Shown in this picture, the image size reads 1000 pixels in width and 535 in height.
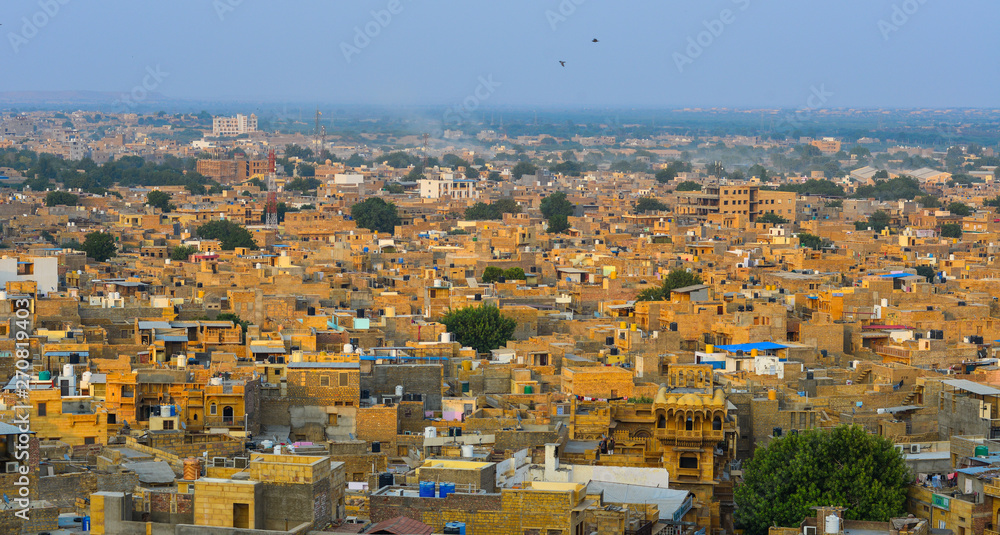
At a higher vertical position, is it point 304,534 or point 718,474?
point 304,534

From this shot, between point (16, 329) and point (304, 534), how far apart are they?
17.5 metres

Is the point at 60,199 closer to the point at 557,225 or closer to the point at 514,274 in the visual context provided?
the point at 557,225

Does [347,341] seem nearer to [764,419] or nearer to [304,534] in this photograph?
[764,419]

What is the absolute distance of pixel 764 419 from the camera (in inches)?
1020

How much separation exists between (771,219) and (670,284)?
114 ft

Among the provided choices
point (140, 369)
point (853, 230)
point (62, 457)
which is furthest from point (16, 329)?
point (853, 230)

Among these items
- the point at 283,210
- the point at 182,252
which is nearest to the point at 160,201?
the point at 283,210

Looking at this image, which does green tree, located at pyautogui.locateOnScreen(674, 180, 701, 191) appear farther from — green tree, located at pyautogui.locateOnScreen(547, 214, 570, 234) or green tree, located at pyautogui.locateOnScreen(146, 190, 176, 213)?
green tree, located at pyautogui.locateOnScreen(146, 190, 176, 213)

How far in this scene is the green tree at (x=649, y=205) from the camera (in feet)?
281

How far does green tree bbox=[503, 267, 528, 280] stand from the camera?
5005cm

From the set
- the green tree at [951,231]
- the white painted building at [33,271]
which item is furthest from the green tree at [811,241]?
the white painted building at [33,271]

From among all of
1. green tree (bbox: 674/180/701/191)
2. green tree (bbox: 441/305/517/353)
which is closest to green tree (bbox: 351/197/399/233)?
green tree (bbox: 674/180/701/191)

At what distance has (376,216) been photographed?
80.2m

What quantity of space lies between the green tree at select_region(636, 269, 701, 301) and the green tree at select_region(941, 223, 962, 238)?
29.3 meters
